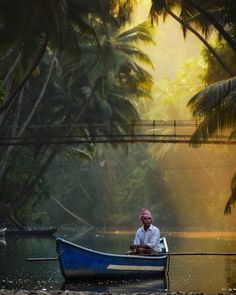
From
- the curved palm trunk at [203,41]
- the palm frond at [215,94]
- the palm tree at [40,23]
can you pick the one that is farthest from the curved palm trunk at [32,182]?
the palm frond at [215,94]

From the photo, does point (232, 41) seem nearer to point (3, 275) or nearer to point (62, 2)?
point (62, 2)

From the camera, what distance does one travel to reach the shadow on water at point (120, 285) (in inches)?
789

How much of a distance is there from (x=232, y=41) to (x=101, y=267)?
1250cm

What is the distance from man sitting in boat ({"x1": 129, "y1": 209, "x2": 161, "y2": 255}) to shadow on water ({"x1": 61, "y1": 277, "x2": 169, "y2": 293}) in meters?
0.81

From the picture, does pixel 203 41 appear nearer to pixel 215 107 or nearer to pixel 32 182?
pixel 215 107

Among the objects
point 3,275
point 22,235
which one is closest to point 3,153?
point 22,235

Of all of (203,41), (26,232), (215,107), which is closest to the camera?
(215,107)

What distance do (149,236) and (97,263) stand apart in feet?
5.36

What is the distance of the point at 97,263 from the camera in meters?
21.5

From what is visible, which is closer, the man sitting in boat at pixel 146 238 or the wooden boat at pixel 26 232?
the man sitting in boat at pixel 146 238

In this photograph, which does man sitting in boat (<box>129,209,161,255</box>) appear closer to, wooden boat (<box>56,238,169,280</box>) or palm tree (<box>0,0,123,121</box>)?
wooden boat (<box>56,238,169,280</box>)

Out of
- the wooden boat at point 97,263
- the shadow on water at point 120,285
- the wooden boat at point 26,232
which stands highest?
the wooden boat at point 26,232

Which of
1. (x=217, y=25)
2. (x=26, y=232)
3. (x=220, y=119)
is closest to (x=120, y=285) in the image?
(x=220, y=119)

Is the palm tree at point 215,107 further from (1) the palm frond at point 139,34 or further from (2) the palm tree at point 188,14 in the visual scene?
(1) the palm frond at point 139,34
